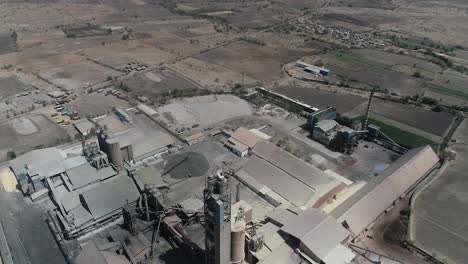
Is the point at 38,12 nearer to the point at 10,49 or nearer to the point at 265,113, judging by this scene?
the point at 10,49

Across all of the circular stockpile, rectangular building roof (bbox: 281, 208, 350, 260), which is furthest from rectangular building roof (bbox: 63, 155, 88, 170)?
rectangular building roof (bbox: 281, 208, 350, 260)

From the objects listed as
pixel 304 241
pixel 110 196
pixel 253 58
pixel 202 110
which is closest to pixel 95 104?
pixel 202 110

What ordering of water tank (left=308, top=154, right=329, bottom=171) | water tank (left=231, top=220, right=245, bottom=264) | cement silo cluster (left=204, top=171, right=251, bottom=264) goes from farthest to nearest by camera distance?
1. water tank (left=308, top=154, right=329, bottom=171)
2. water tank (left=231, top=220, right=245, bottom=264)
3. cement silo cluster (left=204, top=171, right=251, bottom=264)

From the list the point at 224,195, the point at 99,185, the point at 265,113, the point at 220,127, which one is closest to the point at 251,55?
the point at 265,113

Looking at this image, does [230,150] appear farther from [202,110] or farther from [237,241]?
[237,241]

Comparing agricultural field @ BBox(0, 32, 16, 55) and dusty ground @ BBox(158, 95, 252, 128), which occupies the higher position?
dusty ground @ BBox(158, 95, 252, 128)

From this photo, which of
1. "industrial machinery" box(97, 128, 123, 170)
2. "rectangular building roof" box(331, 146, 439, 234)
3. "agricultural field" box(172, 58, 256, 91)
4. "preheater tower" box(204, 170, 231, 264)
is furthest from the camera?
"agricultural field" box(172, 58, 256, 91)

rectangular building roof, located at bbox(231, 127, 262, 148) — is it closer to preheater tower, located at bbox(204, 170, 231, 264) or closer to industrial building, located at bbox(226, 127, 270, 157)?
industrial building, located at bbox(226, 127, 270, 157)
